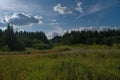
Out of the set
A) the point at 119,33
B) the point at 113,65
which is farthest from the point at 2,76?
the point at 119,33

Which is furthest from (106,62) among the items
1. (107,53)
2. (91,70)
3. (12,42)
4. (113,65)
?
(12,42)

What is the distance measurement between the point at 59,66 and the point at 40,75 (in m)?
1.38

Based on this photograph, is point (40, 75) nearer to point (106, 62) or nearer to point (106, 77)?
point (106, 77)

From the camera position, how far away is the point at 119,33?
115 meters

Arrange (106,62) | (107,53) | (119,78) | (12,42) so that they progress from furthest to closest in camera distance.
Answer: (12,42) < (107,53) < (106,62) < (119,78)

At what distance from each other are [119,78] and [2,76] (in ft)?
11.1

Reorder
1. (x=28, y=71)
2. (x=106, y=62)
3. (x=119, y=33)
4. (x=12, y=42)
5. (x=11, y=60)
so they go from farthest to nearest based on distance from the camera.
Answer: (x=119, y=33)
(x=12, y=42)
(x=106, y=62)
(x=11, y=60)
(x=28, y=71)

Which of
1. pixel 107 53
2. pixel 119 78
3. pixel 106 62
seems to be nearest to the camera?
pixel 119 78

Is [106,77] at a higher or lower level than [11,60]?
lower

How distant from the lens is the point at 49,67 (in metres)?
8.06

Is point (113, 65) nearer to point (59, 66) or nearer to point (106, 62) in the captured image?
point (106, 62)

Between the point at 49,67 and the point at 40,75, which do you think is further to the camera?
the point at 49,67

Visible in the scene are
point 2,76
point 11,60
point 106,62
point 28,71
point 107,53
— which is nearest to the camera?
point 2,76

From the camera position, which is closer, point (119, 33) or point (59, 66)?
point (59, 66)
